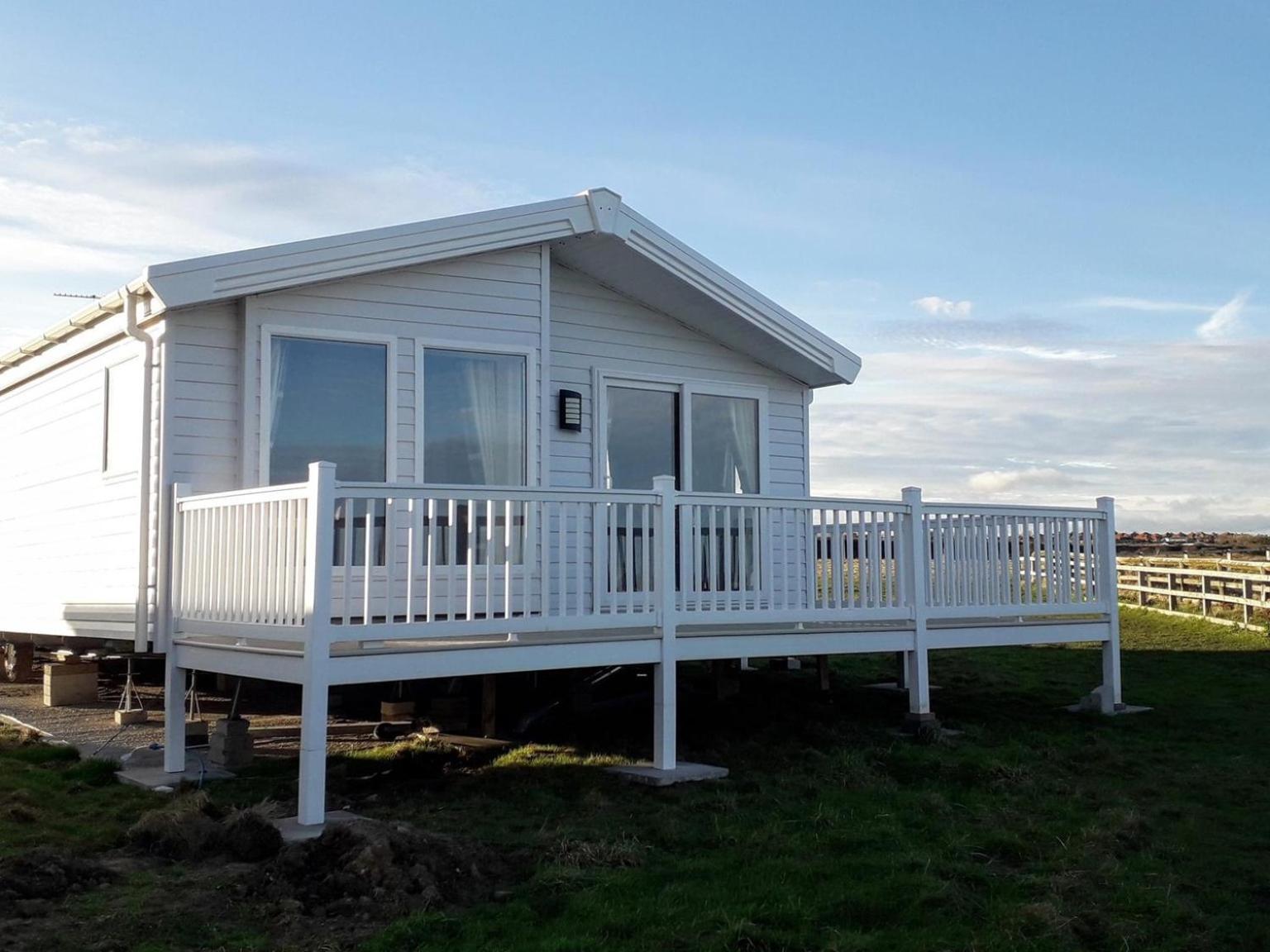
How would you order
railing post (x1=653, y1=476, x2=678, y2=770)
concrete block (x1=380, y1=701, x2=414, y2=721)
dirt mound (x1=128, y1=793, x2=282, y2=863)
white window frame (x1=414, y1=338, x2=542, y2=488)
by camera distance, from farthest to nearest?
concrete block (x1=380, y1=701, x2=414, y2=721) → white window frame (x1=414, y1=338, x2=542, y2=488) → railing post (x1=653, y1=476, x2=678, y2=770) → dirt mound (x1=128, y1=793, x2=282, y2=863)

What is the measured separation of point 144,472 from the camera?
28.8 ft

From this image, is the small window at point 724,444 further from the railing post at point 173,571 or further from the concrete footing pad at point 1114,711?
the railing post at point 173,571

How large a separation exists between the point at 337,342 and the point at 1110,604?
7203 millimetres

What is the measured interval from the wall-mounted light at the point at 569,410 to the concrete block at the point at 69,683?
18.7 feet

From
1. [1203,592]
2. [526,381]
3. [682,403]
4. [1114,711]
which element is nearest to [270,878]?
[526,381]

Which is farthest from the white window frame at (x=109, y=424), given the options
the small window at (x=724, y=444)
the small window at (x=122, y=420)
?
the small window at (x=724, y=444)

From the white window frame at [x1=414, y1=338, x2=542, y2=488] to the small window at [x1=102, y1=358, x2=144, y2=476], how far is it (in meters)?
2.00

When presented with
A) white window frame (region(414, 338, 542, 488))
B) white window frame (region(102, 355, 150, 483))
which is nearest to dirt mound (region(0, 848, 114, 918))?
white window frame (region(102, 355, 150, 483))

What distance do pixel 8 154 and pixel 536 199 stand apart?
4141mm

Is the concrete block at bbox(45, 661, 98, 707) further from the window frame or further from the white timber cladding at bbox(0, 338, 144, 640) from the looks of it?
the window frame

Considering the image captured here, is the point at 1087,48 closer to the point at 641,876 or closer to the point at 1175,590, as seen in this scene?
the point at 641,876

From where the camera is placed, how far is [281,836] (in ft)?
20.6

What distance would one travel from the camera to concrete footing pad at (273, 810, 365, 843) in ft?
20.7

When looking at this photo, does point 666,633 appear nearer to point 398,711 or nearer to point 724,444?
point 398,711
